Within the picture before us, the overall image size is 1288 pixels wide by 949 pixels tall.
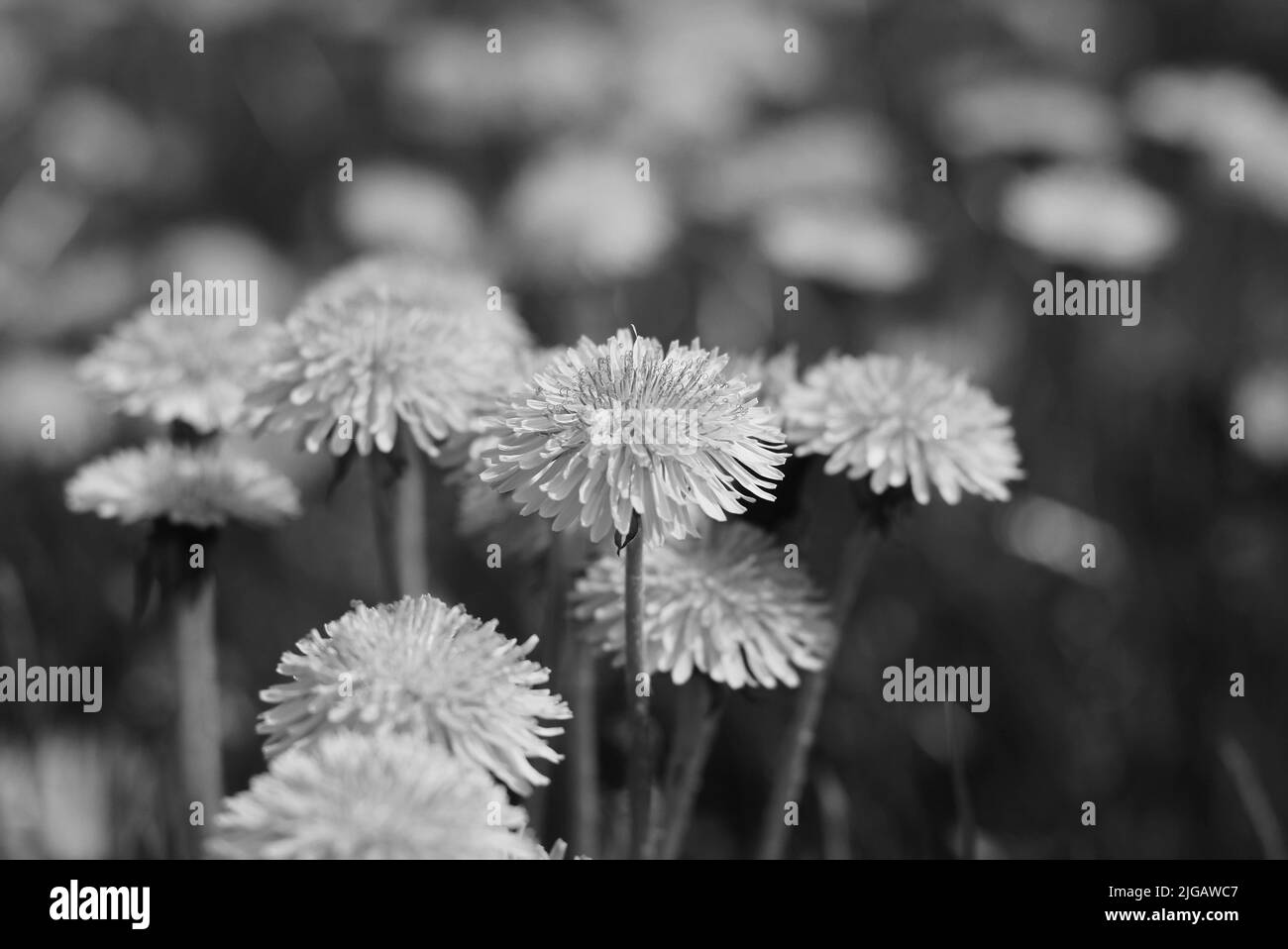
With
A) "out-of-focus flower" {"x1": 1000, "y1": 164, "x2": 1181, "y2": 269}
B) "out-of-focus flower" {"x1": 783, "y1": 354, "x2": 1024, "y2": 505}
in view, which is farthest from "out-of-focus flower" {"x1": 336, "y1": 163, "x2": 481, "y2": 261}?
"out-of-focus flower" {"x1": 783, "y1": 354, "x2": 1024, "y2": 505}

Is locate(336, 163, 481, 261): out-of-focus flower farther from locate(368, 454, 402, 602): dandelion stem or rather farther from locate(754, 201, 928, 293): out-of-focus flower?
locate(368, 454, 402, 602): dandelion stem

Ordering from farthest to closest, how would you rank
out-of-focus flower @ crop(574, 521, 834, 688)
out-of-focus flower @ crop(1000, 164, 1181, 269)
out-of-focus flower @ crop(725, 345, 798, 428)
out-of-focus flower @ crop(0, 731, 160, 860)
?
out-of-focus flower @ crop(1000, 164, 1181, 269)
out-of-focus flower @ crop(0, 731, 160, 860)
out-of-focus flower @ crop(725, 345, 798, 428)
out-of-focus flower @ crop(574, 521, 834, 688)

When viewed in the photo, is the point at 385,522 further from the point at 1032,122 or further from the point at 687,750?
the point at 1032,122

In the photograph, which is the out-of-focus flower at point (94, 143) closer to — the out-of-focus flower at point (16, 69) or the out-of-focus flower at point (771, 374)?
the out-of-focus flower at point (16, 69)

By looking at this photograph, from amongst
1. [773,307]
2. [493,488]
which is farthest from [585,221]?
[493,488]

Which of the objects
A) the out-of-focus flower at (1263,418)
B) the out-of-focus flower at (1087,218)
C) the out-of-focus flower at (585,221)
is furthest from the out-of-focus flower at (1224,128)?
the out-of-focus flower at (585,221)
